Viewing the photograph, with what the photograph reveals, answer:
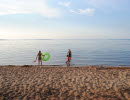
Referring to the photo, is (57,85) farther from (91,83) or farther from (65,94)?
(91,83)

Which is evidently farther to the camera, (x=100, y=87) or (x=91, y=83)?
(x=91, y=83)

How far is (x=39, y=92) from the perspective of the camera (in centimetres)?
766

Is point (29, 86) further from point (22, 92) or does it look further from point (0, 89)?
point (0, 89)

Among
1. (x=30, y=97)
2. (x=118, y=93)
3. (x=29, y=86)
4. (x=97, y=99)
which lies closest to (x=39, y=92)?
(x=30, y=97)

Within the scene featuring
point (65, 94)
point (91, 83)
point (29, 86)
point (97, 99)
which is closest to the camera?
point (97, 99)

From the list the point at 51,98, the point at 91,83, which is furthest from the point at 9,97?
the point at 91,83

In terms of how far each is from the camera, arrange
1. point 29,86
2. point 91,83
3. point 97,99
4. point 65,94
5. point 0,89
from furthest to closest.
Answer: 1. point 91,83
2. point 29,86
3. point 0,89
4. point 65,94
5. point 97,99

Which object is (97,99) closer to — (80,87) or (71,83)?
(80,87)

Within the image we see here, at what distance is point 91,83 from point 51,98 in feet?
10.6

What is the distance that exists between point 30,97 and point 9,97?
992mm

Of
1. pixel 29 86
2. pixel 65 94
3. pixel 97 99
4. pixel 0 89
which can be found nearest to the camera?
pixel 97 99

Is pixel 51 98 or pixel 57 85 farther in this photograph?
pixel 57 85

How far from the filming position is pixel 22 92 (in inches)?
301

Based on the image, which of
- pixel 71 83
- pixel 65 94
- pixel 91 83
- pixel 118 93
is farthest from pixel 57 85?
pixel 118 93
